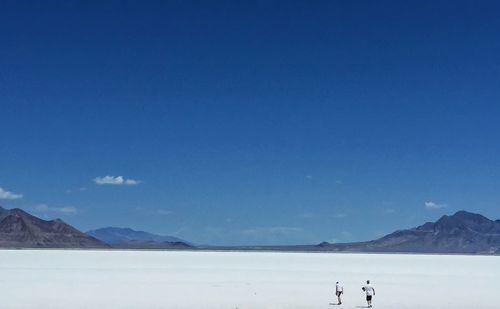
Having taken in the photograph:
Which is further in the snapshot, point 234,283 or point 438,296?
point 234,283

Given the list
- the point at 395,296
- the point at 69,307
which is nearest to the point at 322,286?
the point at 395,296

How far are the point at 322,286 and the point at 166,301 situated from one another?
10.4m

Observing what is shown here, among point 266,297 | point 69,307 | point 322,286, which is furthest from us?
point 322,286

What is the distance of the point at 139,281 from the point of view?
34469mm

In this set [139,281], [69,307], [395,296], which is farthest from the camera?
[139,281]

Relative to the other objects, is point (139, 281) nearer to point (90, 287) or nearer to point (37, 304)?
point (90, 287)

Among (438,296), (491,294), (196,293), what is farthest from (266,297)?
(491,294)

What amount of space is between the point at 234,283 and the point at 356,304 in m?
11.3

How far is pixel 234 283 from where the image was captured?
110ft

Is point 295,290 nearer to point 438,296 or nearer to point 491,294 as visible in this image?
point 438,296

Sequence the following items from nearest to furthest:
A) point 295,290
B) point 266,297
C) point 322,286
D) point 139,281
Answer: point 266,297 < point 295,290 < point 322,286 < point 139,281

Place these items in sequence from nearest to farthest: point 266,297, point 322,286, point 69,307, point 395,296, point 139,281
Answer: point 69,307, point 266,297, point 395,296, point 322,286, point 139,281

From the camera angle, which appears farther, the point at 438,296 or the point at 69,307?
the point at 438,296

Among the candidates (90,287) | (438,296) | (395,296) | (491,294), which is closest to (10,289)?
(90,287)
